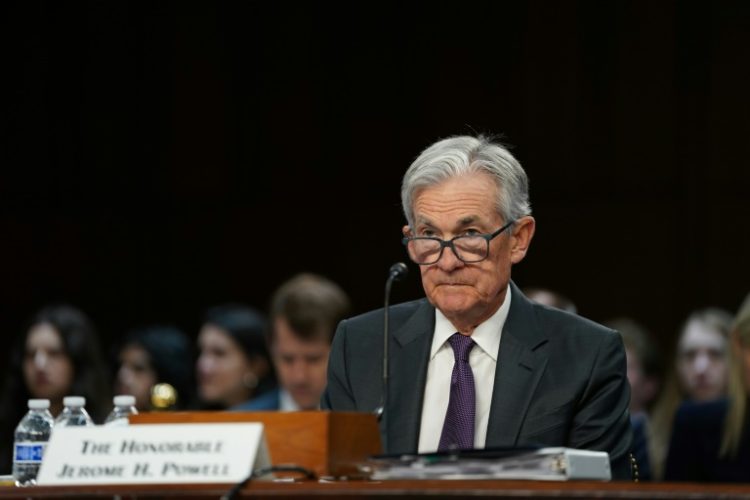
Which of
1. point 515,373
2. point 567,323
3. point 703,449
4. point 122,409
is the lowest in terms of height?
point 703,449

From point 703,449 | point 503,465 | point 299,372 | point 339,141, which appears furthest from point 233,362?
point 503,465

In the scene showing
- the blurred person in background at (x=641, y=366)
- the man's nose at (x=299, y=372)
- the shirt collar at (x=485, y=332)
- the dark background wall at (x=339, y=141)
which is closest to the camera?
the shirt collar at (x=485, y=332)

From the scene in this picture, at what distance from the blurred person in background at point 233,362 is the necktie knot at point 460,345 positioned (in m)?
3.11

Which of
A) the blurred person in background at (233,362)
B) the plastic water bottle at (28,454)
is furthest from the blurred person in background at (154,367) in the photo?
the plastic water bottle at (28,454)

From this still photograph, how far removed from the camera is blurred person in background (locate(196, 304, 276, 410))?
254 inches

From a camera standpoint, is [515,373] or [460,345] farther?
[460,345]

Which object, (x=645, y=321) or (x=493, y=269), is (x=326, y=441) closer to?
(x=493, y=269)

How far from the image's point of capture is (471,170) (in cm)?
328

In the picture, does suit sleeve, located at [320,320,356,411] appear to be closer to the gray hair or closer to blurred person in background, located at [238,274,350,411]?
the gray hair

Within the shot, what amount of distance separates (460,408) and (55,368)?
357 cm

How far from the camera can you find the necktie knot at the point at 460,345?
332 cm

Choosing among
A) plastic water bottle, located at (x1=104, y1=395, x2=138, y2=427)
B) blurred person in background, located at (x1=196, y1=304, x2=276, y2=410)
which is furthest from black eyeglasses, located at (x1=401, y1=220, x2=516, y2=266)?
blurred person in background, located at (x1=196, y1=304, x2=276, y2=410)

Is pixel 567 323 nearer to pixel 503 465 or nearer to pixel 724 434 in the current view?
pixel 503 465

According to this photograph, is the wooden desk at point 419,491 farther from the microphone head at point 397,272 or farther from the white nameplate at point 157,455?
the microphone head at point 397,272
